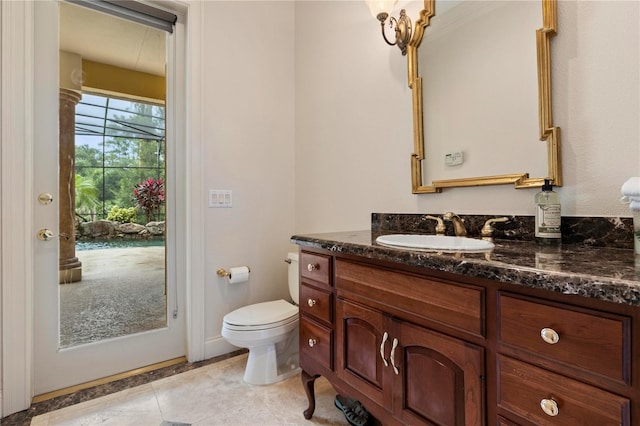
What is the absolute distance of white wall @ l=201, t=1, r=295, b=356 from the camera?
214cm

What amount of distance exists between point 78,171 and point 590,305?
2354mm

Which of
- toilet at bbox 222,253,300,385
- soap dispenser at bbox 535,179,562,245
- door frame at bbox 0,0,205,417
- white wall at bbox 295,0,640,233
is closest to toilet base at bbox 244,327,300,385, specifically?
toilet at bbox 222,253,300,385

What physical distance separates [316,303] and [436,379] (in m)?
0.61

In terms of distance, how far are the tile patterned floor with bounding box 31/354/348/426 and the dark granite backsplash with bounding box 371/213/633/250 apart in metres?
1.02

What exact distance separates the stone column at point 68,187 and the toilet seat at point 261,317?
3.08 ft

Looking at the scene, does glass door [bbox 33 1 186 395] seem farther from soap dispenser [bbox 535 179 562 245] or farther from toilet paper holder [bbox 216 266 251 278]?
soap dispenser [bbox 535 179 562 245]

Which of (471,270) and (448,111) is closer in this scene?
(471,270)

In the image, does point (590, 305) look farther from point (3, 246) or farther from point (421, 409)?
point (3, 246)

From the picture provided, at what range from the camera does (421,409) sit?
3.14ft

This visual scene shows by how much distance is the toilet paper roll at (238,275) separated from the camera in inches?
84.4

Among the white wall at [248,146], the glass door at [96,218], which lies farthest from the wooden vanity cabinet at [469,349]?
the glass door at [96,218]

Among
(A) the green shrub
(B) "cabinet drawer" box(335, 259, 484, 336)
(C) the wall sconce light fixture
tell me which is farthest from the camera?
(A) the green shrub

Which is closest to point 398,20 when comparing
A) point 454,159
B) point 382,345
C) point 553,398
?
point 454,159

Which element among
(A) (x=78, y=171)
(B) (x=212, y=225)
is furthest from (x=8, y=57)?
(B) (x=212, y=225)
